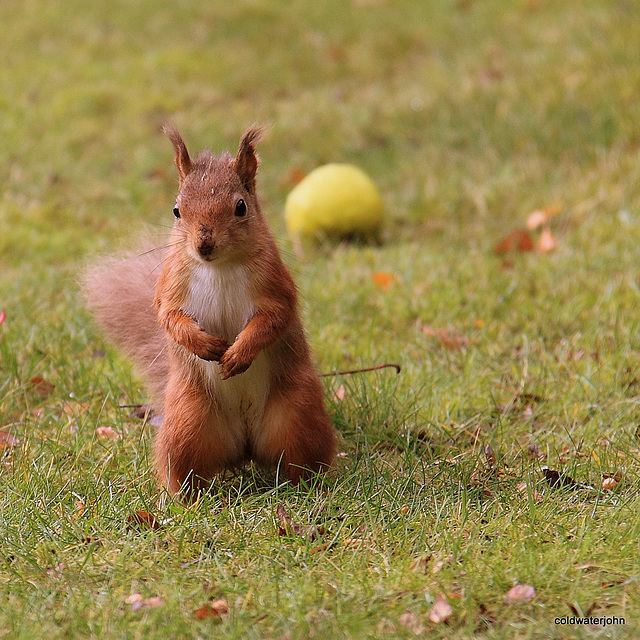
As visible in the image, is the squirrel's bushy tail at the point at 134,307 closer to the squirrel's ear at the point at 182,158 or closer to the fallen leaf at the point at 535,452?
the squirrel's ear at the point at 182,158

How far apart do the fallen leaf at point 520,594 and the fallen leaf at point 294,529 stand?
506mm

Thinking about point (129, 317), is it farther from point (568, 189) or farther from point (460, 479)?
point (568, 189)

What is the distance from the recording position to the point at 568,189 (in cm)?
509

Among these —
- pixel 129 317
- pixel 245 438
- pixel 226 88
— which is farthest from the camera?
pixel 226 88

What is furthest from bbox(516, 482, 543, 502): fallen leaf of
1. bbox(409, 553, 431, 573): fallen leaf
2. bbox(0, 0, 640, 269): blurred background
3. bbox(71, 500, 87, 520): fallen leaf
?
bbox(0, 0, 640, 269): blurred background

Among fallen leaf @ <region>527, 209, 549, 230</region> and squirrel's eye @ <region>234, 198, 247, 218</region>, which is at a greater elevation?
squirrel's eye @ <region>234, 198, 247, 218</region>

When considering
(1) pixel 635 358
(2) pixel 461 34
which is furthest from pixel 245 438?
(2) pixel 461 34

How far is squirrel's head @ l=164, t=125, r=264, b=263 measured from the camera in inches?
93.1

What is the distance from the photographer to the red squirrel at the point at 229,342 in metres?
2.43

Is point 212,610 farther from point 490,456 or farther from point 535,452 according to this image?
point 535,452

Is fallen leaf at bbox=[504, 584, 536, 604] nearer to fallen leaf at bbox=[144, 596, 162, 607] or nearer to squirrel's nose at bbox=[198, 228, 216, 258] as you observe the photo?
fallen leaf at bbox=[144, 596, 162, 607]

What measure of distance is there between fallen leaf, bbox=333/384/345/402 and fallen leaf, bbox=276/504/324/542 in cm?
77

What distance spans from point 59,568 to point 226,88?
16.3 ft

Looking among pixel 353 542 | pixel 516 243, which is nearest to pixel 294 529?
pixel 353 542
